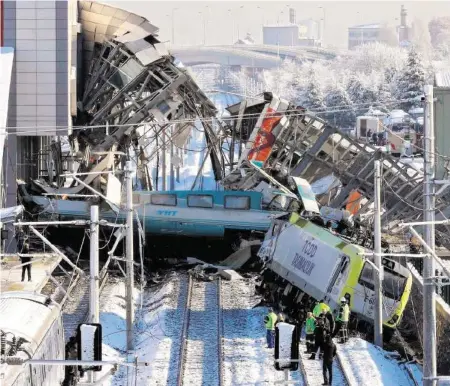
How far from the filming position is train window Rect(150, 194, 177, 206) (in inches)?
1815

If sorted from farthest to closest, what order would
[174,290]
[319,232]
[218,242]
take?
1. [218,242]
2. [174,290]
3. [319,232]

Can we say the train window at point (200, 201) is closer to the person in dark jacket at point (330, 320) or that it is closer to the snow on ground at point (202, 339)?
the snow on ground at point (202, 339)

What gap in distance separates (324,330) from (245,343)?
13.9ft

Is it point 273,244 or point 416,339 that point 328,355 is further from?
point 273,244

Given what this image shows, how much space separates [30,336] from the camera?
70.7ft

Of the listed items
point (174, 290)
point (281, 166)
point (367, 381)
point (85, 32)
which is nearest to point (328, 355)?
point (367, 381)

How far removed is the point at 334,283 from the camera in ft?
111

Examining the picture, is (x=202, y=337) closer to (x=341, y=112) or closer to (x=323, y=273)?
(x=323, y=273)

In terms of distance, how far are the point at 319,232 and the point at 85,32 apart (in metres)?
21.8

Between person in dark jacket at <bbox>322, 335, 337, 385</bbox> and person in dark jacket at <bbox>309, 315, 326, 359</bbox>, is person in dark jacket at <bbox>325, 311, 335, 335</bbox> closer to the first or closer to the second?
person in dark jacket at <bbox>309, 315, 326, 359</bbox>

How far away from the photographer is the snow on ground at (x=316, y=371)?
90.2ft

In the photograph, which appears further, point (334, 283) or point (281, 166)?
point (281, 166)

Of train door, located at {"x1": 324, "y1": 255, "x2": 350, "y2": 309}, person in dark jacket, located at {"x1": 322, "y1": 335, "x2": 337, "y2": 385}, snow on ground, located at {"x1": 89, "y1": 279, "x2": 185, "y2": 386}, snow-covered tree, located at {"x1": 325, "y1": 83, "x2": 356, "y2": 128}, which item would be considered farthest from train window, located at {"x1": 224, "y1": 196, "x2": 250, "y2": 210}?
snow-covered tree, located at {"x1": 325, "y1": 83, "x2": 356, "y2": 128}

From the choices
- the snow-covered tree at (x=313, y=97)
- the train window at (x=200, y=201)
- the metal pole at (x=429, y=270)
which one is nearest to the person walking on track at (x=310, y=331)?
the metal pole at (x=429, y=270)
